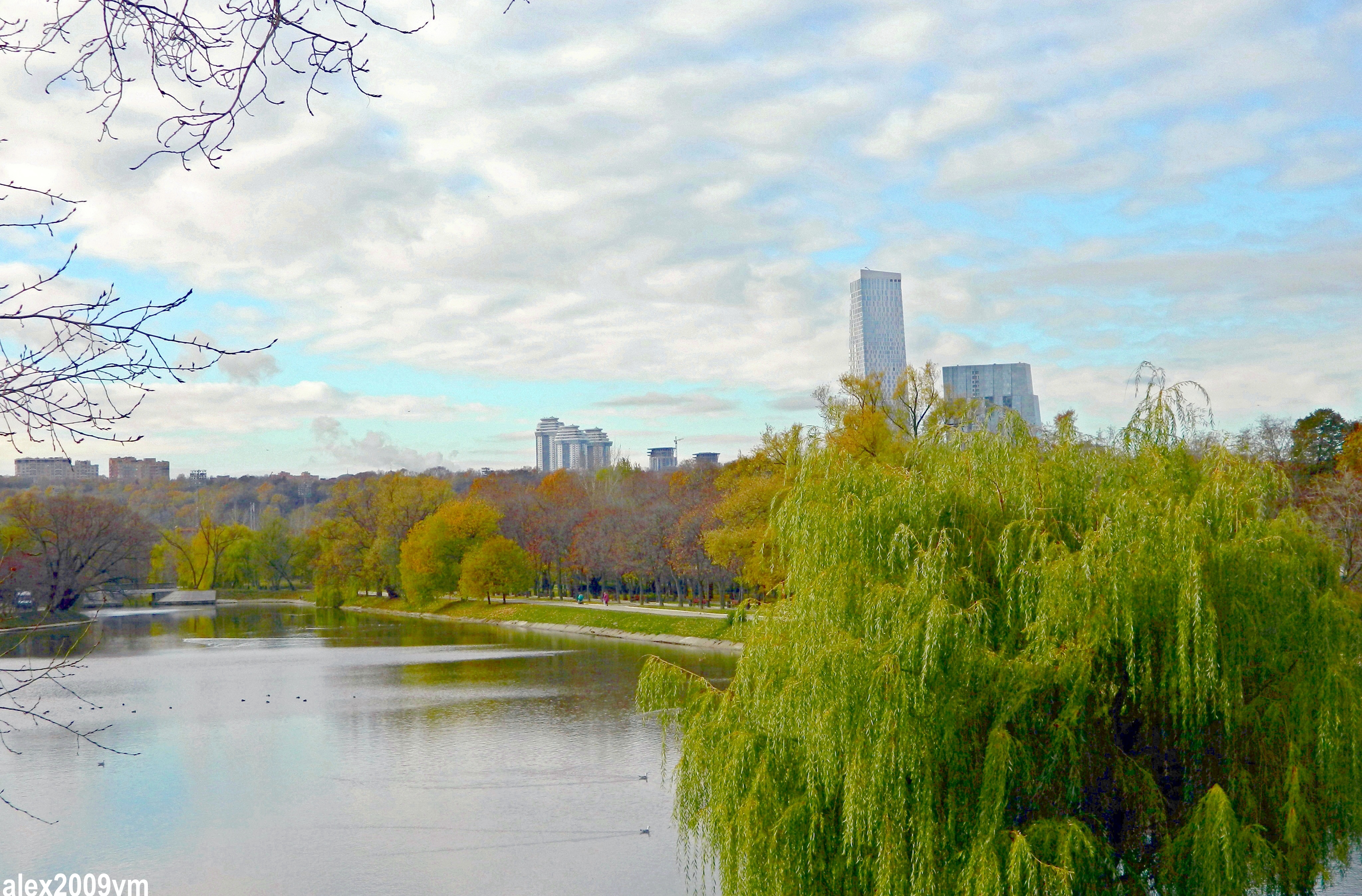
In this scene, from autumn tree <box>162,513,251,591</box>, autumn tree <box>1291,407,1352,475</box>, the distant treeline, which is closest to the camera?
the distant treeline

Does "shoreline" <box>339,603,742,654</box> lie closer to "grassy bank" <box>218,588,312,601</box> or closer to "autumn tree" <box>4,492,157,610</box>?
"autumn tree" <box>4,492,157,610</box>

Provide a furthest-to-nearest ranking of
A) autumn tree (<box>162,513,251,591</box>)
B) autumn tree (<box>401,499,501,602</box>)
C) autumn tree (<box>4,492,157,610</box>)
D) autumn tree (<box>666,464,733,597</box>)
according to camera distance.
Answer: autumn tree (<box>162,513,251,591</box>)
autumn tree (<box>401,499,501,602</box>)
autumn tree (<box>4,492,157,610</box>)
autumn tree (<box>666,464,733,597</box>)

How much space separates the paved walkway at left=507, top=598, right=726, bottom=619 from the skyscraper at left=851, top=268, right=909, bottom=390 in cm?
9852

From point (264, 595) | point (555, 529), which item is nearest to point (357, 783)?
point (555, 529)

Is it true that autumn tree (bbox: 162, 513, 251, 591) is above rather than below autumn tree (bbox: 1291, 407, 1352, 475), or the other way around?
below

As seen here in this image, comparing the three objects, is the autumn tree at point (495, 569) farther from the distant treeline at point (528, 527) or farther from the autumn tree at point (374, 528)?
the autumn tree at point (374, 528)

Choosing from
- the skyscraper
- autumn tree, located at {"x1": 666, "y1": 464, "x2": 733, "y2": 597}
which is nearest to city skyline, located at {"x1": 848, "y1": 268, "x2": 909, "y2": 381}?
the skyscraper

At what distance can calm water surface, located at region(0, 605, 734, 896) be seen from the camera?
49.4 feet

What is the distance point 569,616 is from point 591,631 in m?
4.89

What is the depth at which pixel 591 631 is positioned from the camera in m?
50.2

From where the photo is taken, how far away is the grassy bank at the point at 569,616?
44.1 metres

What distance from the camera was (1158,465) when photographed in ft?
33.8

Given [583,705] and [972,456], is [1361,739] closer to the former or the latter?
[972,456]

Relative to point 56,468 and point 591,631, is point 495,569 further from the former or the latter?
point 56,468
